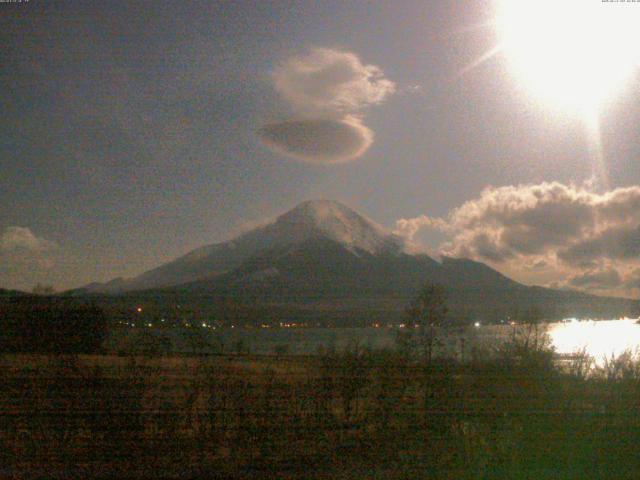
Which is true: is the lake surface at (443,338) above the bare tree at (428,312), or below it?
below

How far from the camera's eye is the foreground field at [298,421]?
18.5 ft

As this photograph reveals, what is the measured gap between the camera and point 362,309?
10141 mm

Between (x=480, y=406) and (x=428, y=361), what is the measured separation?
83 centimetres

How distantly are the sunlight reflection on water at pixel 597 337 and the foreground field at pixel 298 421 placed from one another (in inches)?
40.9

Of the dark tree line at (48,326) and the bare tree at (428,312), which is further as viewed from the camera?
the bare tree at (428,312)

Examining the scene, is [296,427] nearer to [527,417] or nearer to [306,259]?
[527,417]

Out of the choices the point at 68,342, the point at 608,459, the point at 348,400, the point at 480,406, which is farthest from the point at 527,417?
the point at 68,342

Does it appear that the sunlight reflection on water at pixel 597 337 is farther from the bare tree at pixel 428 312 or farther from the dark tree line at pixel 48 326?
the dark tree line at pixel 48 326

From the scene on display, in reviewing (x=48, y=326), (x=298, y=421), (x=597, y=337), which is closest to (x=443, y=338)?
(x=597, y=337)

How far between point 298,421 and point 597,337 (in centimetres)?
519

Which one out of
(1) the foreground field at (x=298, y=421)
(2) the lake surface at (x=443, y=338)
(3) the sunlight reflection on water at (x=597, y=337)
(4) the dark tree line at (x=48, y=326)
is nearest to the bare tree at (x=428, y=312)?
(2) the lake surface at (x=443, y=338)

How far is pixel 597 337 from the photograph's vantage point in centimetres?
933

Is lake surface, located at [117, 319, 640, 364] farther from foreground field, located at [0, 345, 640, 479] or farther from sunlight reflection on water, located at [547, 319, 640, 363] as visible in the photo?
foreground field, located at [0, 345, 640, 479]

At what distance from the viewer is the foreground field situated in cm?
564
